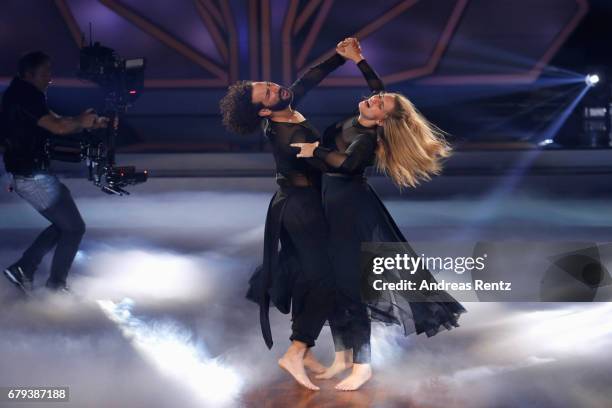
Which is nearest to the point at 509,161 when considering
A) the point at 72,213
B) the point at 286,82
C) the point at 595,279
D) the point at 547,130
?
the point at 547,130

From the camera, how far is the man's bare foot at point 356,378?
9.78 feet

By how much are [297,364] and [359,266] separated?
1.47 feet

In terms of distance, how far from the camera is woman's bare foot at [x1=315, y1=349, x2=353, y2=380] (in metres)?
3.15

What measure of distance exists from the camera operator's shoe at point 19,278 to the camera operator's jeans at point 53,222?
0.9 inches

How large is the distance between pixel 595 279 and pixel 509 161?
16.9ft

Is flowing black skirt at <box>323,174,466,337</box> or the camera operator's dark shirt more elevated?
the camera operator's dark shirt

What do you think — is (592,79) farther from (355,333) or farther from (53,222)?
(355,333)

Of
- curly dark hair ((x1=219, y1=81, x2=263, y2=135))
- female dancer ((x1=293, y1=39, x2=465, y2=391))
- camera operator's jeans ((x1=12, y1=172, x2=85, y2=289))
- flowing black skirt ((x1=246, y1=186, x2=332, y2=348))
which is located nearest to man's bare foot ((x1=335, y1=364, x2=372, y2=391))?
female dancer ((x1=293, y1=39, x2=465, y2=391))

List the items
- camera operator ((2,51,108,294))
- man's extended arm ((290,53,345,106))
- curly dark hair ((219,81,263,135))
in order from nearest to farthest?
curly dark hair ((219,81,263,135))
man's extended arm ((290,53,345,106))
camera operator ((2,51,108,294))

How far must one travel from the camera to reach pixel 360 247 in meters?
3.12

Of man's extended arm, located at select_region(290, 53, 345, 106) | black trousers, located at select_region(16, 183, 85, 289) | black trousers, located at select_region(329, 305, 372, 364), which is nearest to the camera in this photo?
black trousers, located at select_region(329, 305, 372, 364)

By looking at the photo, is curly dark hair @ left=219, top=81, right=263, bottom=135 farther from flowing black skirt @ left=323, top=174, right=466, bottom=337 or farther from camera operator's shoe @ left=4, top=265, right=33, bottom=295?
camera operator's shoe @ left=4, top=265, right=33, bottom=295

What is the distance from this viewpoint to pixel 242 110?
10.4 ft

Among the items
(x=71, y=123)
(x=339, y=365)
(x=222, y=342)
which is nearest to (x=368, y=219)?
(x=339, y=365)
